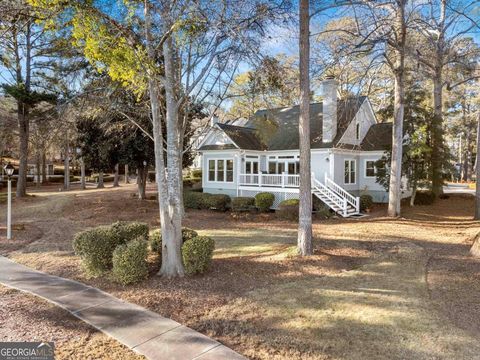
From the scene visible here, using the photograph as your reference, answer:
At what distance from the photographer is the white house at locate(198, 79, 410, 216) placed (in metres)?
19.2

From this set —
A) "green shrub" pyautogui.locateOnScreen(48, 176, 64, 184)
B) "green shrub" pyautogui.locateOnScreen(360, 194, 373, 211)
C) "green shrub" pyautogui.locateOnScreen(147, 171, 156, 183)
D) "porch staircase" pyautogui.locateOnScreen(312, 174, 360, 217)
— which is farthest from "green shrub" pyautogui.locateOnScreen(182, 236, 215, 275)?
"green shrub" pyautogui.locateOnScreen(48, 176, 64, 184)

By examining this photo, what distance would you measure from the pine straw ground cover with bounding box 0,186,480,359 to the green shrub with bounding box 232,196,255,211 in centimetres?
690

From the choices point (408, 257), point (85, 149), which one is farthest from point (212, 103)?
point (408, 257)

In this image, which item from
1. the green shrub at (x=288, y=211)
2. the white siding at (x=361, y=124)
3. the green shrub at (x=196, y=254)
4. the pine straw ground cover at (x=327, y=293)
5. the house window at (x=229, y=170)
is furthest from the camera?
the house window at (x=229, y=170)

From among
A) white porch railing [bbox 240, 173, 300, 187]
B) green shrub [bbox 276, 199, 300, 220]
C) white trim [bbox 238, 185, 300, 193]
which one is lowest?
green shrub [bbox 276, 199, 300, 220]

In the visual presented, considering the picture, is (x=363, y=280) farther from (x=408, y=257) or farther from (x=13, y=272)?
(x=13, y=272)

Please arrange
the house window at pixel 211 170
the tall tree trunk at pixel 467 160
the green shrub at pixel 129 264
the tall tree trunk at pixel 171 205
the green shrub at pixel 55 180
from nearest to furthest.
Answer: the green shrub at pixel 129 264 < the tall tree trunk at pixel 171 205 < the house window at pixel 211 170 < the tall tree trunk at pixel 467 160 < the green shrub at pixel 55 180

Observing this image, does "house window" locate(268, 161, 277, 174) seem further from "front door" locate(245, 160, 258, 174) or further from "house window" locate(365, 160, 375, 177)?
"house window" locate(365, 160, 375, 177)

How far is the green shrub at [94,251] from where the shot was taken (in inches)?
279

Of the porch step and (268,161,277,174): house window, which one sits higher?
(268,161,277,174): house window

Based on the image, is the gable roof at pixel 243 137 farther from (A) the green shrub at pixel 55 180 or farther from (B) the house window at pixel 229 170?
(A) the green shrub at pixel 55 180

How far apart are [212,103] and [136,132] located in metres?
4.68

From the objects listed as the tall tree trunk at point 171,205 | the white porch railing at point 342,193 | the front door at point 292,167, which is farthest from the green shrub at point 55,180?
the tall tree trunk at point 171,205

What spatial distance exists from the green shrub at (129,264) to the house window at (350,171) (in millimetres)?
16250
